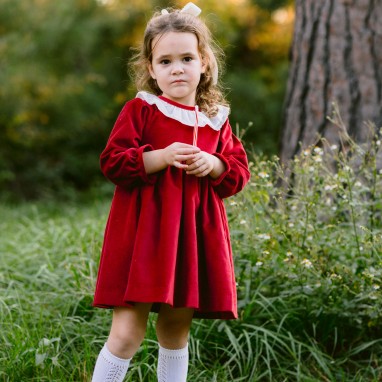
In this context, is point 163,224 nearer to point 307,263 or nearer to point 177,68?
point 177,68

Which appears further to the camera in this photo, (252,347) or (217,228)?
(252,347)

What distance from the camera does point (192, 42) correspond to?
2.32 metres

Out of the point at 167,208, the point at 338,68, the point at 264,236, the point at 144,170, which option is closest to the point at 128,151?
the point at 144,170

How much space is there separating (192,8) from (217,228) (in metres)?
0.79

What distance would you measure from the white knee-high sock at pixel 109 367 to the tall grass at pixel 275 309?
1.30 feet

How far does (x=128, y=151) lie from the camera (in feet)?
7.20

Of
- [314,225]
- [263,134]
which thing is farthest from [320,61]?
[263,134]

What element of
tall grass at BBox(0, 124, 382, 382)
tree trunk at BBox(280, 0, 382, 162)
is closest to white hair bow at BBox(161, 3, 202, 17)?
tall grass at BBox(0, 124, 382, 382)

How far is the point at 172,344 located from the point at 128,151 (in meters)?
0.71

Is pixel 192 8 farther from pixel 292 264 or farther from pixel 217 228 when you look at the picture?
pixel 292 264

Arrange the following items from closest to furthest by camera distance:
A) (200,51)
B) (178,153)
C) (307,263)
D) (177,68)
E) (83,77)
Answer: (178,153) < (177,68) < (200,51) < (307,263) < (83,77)

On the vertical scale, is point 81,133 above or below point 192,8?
above

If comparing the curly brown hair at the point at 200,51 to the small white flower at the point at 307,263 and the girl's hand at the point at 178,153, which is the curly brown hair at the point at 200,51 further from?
the small white flower at the point at 307,263

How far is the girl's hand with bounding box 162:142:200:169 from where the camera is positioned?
2.16 metres
